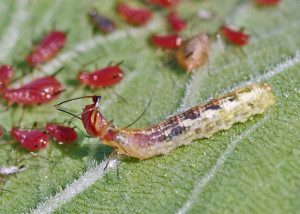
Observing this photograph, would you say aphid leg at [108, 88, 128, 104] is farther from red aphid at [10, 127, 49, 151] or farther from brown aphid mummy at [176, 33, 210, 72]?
red aphid at [10, 127, 49, 151]

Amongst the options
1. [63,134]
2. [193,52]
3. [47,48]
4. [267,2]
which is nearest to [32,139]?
[63,134]

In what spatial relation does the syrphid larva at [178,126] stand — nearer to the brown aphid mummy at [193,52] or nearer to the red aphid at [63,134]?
the red aphid at [63,134]

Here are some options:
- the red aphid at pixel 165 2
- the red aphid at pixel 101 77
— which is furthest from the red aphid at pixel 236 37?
the red aphid at pixel 101 77

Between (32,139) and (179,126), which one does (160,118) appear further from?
(32,139)

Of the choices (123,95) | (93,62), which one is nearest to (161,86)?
(123,95)

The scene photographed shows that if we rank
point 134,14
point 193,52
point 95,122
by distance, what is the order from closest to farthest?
1. point 95,122
2. point 193,52
3. point 134,14

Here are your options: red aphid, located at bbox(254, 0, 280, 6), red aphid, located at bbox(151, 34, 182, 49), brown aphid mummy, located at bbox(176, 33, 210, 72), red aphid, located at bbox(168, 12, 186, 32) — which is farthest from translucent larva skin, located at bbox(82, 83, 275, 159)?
red aphid, located at bbox(254, 0, 280, 6)
